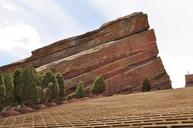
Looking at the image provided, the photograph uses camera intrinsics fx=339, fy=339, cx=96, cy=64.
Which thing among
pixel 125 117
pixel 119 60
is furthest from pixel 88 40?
pixel 125 117

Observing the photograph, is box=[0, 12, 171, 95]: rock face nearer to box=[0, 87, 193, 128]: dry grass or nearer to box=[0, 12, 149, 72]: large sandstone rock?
box=[0, 12, 149, 72]: large sandstone rock

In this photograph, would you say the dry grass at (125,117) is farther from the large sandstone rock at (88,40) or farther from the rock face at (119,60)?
the large sandstone rock at (88,40)

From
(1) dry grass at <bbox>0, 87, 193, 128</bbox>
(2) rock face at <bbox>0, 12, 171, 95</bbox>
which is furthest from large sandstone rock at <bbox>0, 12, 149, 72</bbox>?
(1) dry grass at <bbox>0, 87, 193, 128</bbox>

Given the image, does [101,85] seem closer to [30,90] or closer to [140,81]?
[140,81]

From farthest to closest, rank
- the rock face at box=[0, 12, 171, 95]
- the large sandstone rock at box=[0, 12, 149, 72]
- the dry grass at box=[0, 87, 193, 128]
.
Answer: the large sandstone rock at box=[0, 12, 149, 72]
the rock face at box=[0, 12, 171, 95]
the dry grass at box=[0, 87, 193, 128]

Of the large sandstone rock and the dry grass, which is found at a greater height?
the large sandstone rock

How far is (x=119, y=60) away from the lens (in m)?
67.3

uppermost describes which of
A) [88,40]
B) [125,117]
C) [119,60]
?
[88,40]

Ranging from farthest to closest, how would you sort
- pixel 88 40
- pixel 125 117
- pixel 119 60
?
pixel 88 40
pixel 119 60
pixel 125 117

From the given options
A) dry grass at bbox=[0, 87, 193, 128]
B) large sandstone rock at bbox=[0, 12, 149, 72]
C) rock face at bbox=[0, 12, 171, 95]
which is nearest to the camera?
dry grass at bbox=[0, 87, 193, 128]

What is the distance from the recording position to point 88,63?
6662 cm

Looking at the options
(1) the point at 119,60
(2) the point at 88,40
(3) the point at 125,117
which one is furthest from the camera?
(2) the point at 88,40

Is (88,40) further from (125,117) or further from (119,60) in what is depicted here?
(125,117)

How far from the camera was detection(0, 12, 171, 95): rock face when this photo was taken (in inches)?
2527
